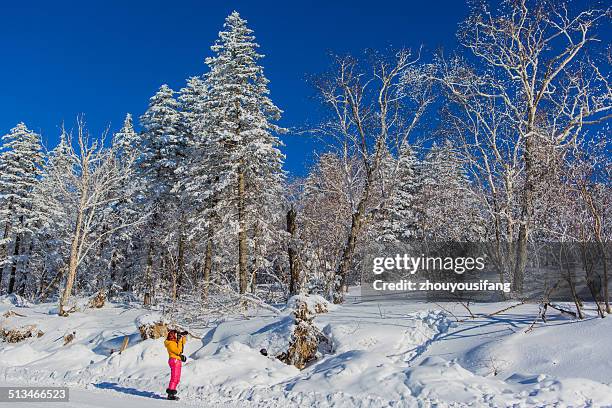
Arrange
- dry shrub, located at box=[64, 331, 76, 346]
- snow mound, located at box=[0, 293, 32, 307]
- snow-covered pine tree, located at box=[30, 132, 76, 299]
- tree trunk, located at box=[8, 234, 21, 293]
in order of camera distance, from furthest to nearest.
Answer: tree trunk, located at box=[8, 234, 21, 293], snow-covered pine tree, located at box=[30, 132, 76, 299], snow mound, located at box=[0, 293, 32, 307], dry shrub, located at box=[64, 331, 76, 346]

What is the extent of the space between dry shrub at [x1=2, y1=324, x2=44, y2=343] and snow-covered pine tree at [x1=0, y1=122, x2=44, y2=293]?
53.4 feet

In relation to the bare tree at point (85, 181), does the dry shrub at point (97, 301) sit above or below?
below

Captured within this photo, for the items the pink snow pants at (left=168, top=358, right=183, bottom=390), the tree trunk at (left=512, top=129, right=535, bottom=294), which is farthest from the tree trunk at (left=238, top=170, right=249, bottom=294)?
the tree trunk at (left=512, top=129, right=535, bottom=294)

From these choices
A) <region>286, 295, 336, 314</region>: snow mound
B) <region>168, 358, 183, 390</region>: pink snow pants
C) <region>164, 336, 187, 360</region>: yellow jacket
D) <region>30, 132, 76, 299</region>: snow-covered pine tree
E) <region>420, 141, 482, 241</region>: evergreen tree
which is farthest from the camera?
<region>30, 132, 76, 299</region>: snow-covered pine tree

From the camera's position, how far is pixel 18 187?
3159 cm

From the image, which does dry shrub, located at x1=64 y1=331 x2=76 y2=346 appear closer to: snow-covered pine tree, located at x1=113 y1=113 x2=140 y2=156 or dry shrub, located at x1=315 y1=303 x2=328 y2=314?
dry shrub, located at x1=315 y1=303 x2=328 y2=314

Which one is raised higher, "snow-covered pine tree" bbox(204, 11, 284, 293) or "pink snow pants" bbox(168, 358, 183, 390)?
"snow-covered pine tree" bbox(204, 11, 284, 293)

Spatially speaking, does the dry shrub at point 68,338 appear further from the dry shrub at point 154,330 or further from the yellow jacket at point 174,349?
the yellow jacket at point 174,349

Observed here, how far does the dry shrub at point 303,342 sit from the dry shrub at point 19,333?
1061 centimetres

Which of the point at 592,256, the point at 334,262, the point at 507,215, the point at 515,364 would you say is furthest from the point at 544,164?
the point at 334,262

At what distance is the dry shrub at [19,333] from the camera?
53.2ft

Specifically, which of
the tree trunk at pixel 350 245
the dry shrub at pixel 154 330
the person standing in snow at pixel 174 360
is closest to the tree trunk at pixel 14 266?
the dry shrub at pixel 154 330

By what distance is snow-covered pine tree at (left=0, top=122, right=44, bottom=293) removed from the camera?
102 feet

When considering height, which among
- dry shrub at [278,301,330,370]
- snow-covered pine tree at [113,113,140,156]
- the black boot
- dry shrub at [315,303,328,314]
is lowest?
the black boot
